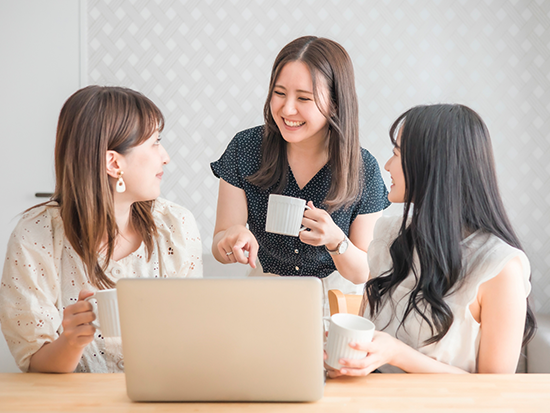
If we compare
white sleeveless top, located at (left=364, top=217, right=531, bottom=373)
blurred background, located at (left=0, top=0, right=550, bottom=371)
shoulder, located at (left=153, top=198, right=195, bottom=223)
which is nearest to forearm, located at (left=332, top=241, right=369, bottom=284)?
white sleeveless top, located at (left=364, top=217, right=531, bottom=373)

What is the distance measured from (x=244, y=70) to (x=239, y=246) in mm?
1466

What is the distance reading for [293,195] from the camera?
1.77m

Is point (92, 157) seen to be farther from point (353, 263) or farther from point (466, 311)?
point (466, 311)

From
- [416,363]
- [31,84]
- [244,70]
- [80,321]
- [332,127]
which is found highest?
[244,70]

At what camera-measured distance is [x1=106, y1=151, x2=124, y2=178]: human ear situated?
4.24 feet

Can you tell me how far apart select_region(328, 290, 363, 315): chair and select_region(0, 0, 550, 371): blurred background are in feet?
3.88

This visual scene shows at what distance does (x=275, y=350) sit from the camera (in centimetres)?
77

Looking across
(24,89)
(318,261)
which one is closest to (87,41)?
(24,89)

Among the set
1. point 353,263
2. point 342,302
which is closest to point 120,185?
point 342,302

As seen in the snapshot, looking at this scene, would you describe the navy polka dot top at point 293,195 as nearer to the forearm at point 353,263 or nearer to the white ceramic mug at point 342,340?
the forearm at point 353,263

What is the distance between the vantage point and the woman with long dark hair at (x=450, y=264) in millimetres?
1056

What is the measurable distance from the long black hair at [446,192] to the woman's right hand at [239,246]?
0.44 meters

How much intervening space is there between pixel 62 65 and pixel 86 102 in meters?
1.64

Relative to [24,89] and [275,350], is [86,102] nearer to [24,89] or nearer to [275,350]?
[275,350]
